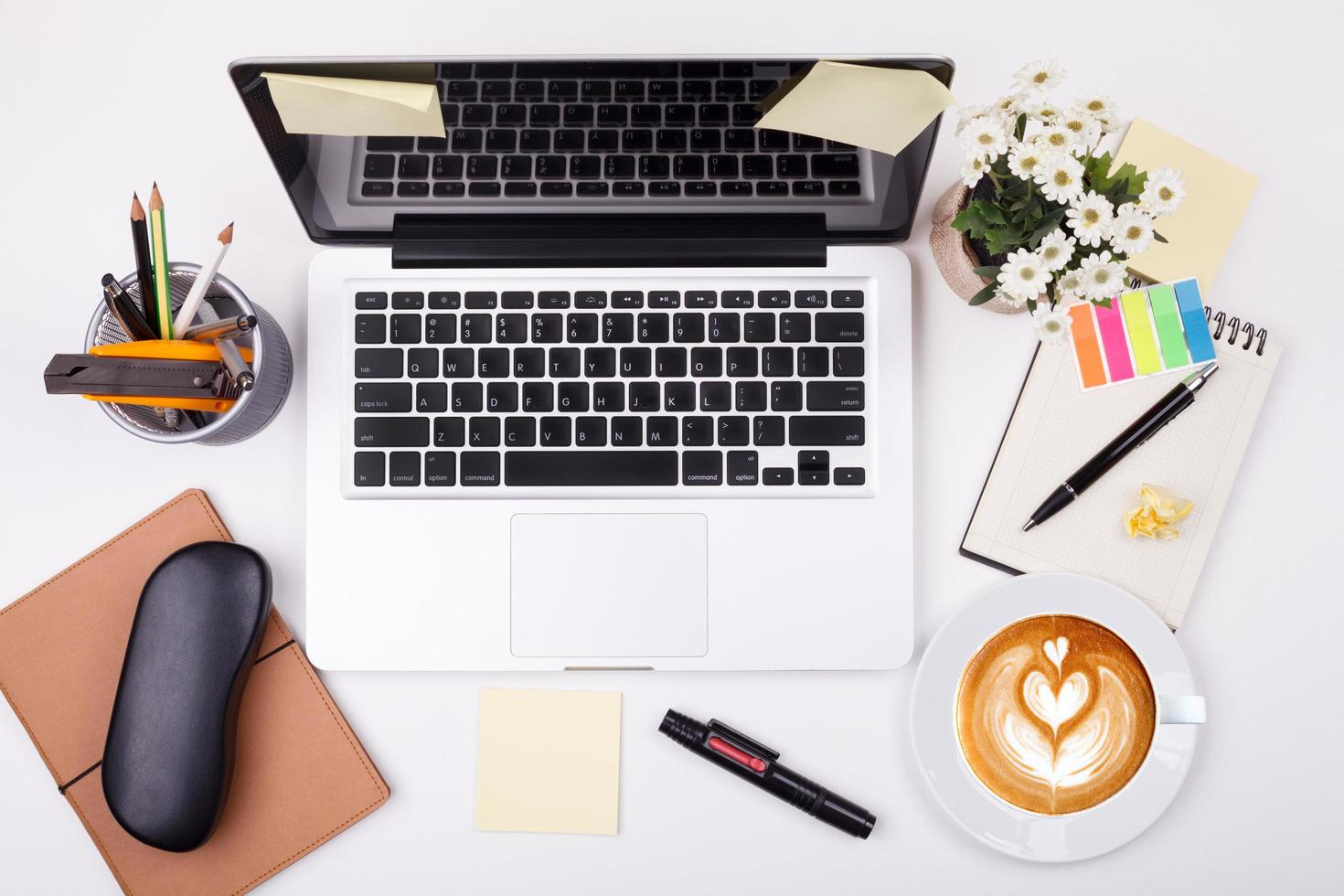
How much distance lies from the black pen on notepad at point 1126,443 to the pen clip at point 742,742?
331 mm

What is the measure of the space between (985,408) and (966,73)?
332mm

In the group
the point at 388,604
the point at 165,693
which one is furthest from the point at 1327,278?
the point at 165,693

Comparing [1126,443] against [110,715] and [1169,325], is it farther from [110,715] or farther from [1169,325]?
[110,715]

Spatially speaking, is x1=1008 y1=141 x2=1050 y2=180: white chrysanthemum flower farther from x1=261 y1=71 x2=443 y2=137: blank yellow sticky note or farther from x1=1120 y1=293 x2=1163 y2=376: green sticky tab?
x1=261 y1=71 x2=443 y2=137: blank yellow sticky note

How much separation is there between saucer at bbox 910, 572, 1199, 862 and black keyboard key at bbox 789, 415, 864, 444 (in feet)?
0.64

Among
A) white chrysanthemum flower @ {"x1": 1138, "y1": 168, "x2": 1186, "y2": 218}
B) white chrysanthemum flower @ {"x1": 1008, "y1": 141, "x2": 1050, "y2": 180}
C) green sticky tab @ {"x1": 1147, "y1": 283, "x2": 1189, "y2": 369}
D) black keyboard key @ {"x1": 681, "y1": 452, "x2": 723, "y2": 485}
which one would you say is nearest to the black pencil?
black keyboard key @ {"x1": 681, "y1": 452, "x2": 723, "y2": 485}

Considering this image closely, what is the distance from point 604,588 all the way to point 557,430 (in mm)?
155

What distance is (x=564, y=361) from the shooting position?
2.63 ft

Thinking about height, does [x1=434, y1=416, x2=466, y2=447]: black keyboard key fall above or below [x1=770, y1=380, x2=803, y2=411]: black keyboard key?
below

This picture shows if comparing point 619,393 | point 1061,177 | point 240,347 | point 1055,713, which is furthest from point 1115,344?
point 240,347

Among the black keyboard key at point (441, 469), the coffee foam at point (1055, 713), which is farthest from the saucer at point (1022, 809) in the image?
the black keyboard key at point (441, 469)

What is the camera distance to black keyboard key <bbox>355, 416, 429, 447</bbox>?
0.80m

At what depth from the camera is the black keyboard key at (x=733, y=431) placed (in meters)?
0.80

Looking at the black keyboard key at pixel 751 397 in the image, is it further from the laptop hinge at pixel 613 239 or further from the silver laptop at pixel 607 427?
the laptop hinge at pixel 613 239
